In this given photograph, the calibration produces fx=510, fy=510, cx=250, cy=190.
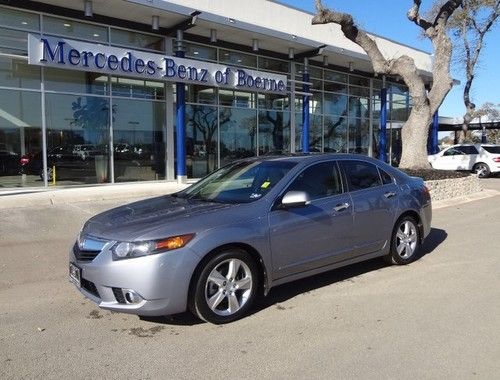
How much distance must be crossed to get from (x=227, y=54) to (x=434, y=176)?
8.55m

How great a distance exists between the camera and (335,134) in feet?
77.3

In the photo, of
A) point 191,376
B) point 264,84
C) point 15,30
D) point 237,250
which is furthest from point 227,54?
point 191,376

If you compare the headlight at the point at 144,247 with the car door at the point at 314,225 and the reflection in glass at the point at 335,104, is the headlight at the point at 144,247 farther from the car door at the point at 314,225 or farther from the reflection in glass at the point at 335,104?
the reflection in glass at the point at 335,104

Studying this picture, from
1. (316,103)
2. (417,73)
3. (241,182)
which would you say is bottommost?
(241,182)

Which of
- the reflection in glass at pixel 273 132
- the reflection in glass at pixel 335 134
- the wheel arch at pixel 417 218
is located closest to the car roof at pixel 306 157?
the wheel arch at pixel 417 218

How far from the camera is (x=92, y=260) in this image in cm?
459

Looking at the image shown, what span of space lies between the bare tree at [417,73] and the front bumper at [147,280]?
1259 cm

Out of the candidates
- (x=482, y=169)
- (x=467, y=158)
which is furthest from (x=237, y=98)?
(x=482, y=169)

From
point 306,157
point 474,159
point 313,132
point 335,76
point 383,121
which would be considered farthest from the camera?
point 383,121

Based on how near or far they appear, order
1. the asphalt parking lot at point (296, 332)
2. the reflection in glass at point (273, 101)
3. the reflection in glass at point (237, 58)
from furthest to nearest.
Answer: the reflection in glass at point (273, 101), the reflection in glass at point (237, 58), the asphalt parking lot at point (296, 332)

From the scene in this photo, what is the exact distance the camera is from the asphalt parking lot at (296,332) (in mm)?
3795

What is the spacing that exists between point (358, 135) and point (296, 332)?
2151 centimetres

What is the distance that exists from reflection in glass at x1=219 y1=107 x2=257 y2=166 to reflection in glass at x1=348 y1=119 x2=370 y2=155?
671cm

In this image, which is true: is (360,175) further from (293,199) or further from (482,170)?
(482,170)
